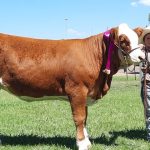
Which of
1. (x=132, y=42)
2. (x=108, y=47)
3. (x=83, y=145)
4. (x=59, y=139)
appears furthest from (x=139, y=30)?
(x=59, y=139)

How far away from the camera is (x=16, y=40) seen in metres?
8.08

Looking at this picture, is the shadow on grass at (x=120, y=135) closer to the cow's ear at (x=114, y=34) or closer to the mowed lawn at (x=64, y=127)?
the mowed lawn at (x=64, y=127)

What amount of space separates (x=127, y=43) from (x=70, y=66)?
1047 millimetres

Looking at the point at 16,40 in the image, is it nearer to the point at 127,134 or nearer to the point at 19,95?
the point at 19,95

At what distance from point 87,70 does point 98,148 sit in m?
1.43

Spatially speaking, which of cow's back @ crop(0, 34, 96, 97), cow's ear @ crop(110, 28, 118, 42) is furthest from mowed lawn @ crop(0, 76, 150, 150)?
cow's ear @ crop(110, 28, 118, 42)

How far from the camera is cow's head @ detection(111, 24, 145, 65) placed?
740 cm

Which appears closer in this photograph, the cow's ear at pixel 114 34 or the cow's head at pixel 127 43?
the cow's head at pixel 127 43

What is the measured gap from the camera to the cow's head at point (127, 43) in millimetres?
7402

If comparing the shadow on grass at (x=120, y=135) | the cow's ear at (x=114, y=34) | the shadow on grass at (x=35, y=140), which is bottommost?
the shadow on grass at (x=120, y=135)

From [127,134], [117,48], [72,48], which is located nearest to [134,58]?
[117,48]

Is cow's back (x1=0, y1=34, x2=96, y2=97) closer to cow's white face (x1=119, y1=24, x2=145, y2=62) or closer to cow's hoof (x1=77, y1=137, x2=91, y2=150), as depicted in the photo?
cow's white face (x1=119, y1=24, x2=145, y2=62)

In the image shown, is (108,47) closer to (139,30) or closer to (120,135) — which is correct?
(139,30)

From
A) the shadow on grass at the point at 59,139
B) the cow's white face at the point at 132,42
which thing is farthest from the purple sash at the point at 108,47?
the shadow on grass at the point at 59,139
